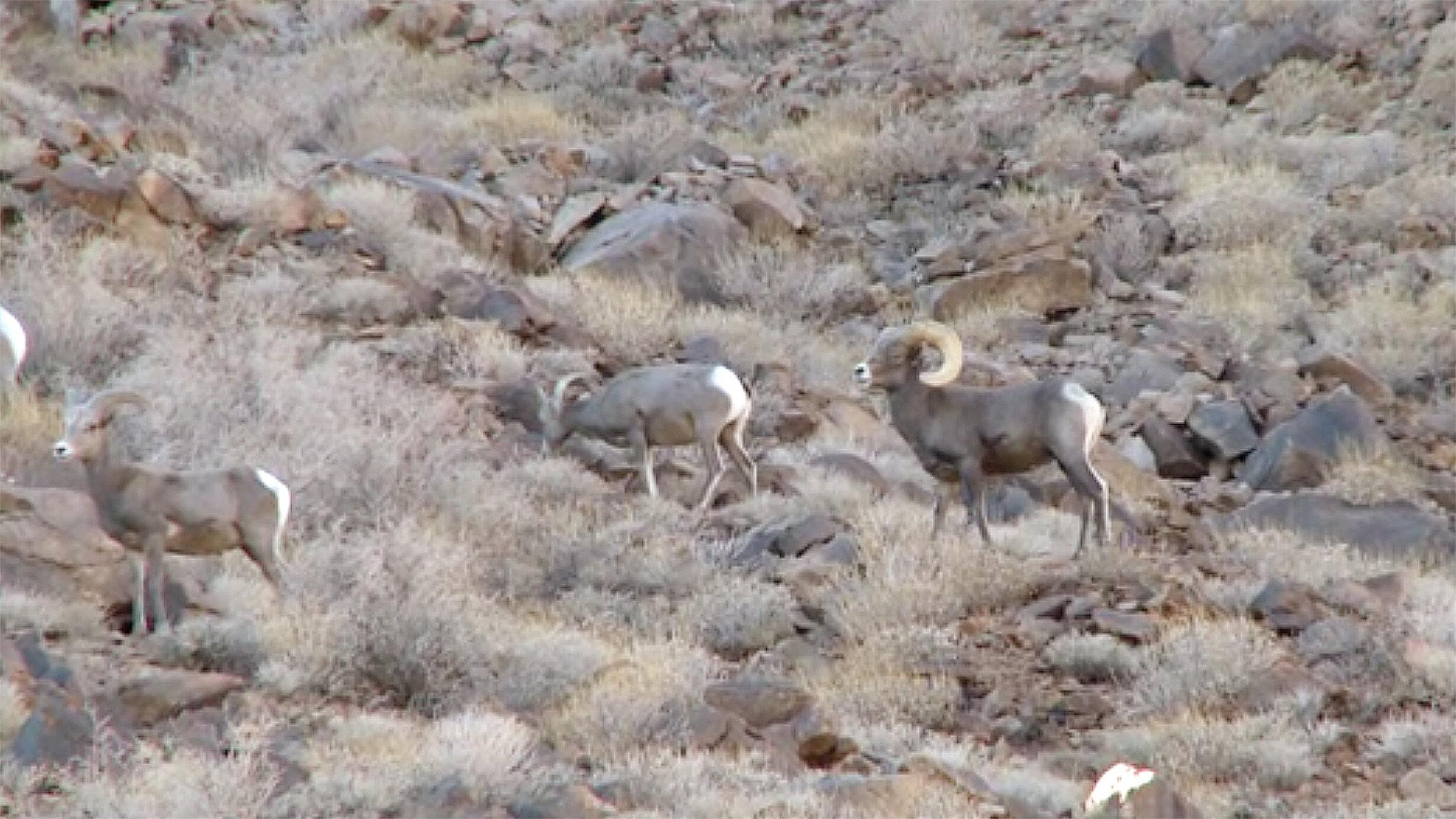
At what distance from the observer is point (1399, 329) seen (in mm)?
20281

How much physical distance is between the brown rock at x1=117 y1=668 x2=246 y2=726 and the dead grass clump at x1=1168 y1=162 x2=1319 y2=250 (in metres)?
13.7

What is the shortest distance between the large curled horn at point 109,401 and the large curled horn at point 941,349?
14.3 ft

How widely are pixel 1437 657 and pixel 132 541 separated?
19.1 ft

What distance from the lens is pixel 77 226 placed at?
61.2ft

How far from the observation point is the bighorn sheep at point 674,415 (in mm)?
15414

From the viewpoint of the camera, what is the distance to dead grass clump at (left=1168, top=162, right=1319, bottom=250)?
74.1 ft

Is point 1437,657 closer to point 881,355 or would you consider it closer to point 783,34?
point 881,355

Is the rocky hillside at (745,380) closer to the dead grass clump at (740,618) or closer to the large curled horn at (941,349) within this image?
the dead grass clump at (740,618)

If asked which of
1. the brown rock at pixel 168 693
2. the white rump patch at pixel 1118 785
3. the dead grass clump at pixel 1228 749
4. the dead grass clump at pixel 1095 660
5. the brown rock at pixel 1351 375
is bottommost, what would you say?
the brown rock at pixel 1351 375

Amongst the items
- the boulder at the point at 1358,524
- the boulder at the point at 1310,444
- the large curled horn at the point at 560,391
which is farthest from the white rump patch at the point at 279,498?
the boulder at the point at 1310,444

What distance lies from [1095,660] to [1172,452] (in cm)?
543

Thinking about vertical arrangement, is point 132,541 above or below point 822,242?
above

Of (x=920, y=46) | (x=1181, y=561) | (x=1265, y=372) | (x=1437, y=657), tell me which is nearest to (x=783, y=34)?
(x=920, y=46)

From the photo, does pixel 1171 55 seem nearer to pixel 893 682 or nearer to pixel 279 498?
pixel 893 682
